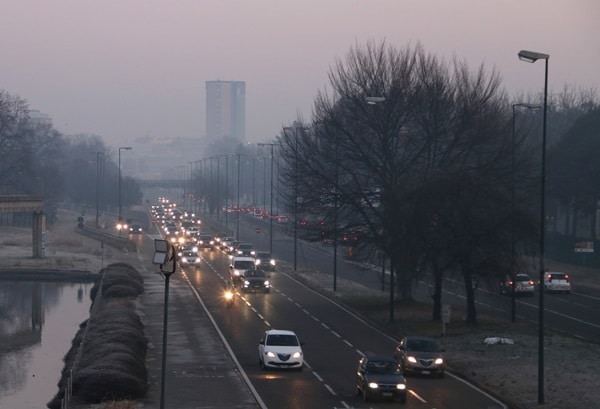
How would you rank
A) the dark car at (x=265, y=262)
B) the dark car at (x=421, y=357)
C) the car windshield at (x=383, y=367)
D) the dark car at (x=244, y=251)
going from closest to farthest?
the car windshield at (x=383, y=367)
the dark car at (x=421, y=357)
the dark car at (x=265, y=262)
the dark car at (x=244, y=251)

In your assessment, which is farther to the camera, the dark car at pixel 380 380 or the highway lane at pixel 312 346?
the highway lane at pixel 312 346

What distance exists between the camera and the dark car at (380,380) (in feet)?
92.5

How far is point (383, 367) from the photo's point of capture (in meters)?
29.0

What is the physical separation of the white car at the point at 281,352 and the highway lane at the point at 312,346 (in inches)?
11.2

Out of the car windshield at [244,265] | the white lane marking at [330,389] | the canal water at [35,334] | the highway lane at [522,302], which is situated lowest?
the canal water at [35,334]

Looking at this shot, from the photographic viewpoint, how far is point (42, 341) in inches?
1957

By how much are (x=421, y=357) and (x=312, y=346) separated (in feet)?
25.8

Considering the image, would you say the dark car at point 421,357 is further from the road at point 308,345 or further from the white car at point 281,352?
the white car at point 281,352

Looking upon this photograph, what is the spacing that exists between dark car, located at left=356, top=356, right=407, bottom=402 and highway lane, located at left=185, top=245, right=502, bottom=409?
1.02 feet

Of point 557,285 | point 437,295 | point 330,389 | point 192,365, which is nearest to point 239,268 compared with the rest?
point 557,285

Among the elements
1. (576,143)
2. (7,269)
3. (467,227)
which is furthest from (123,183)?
(467,227)

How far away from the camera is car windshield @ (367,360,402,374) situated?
94.9 feet

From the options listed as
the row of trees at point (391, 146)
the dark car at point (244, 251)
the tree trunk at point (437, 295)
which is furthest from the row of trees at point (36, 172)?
the tree trunk at point (437, 295)

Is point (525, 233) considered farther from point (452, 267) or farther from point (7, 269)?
point (7, 269)
